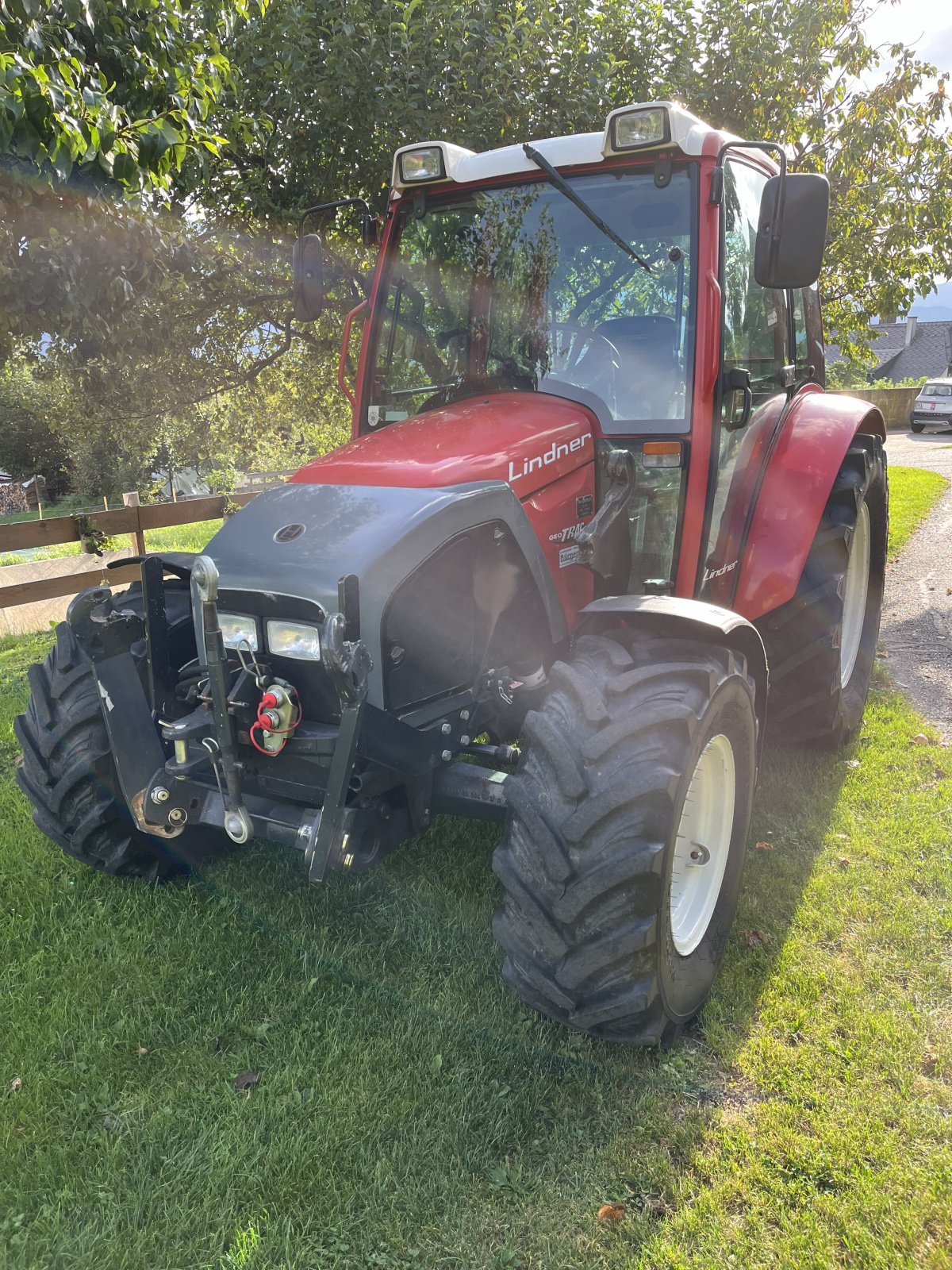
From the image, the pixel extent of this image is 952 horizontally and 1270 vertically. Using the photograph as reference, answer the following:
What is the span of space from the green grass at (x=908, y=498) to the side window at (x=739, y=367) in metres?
5.80

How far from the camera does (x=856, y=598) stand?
186 inches

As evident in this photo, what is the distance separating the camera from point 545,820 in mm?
2215

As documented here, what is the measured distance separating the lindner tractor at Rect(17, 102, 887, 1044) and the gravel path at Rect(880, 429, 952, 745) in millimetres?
1703

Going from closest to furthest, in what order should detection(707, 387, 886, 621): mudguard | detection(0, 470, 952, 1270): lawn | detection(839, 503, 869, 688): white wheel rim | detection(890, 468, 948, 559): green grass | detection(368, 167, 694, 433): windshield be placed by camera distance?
1. detection(0, 470, 952, 1270): lawn
2. detection(368, 167, 694, 433): windshield
3. detection(707, 387, 886, 621): mudguard
4. detection(839, 503, 869, 688): white wheel rim
5. detection(890, 468, 948, 559): green grass

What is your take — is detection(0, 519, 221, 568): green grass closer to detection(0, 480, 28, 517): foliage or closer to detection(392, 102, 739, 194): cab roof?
detection(392, 102, 739, 194): cab roof

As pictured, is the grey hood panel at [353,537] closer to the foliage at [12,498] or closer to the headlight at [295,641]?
the headlight at [295,641]

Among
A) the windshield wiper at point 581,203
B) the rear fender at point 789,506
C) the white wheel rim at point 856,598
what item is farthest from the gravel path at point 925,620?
the windshield wiper at point 581,203

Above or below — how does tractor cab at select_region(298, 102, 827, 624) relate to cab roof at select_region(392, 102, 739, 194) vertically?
below

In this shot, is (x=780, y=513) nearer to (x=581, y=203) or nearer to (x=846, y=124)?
(x=581, y=203)

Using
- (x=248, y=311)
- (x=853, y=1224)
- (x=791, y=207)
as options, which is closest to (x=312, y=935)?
(x=853, y=1224)

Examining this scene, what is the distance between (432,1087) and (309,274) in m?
2.86

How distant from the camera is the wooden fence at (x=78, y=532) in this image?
22.8 ft

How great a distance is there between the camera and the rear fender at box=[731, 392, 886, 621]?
3381 millimetres

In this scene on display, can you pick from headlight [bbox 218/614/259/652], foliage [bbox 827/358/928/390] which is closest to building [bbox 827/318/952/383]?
foliage [bbox 827/358/928/390]
